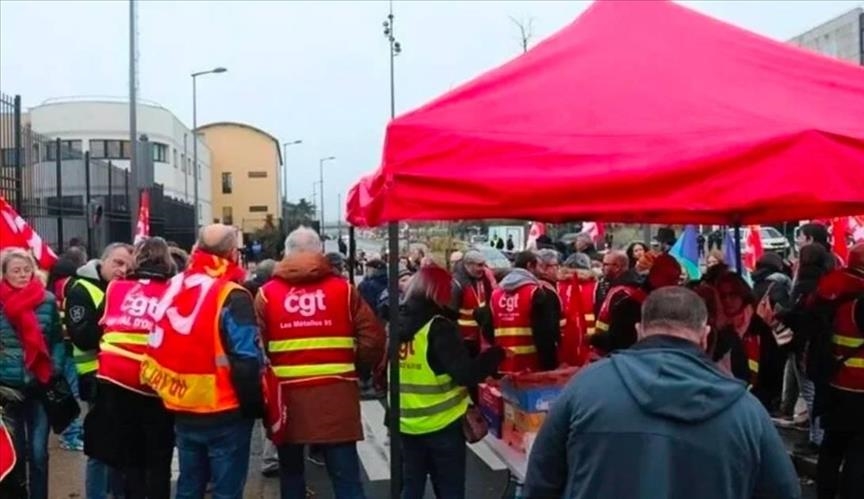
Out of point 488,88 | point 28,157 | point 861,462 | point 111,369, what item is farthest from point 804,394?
point 28,157

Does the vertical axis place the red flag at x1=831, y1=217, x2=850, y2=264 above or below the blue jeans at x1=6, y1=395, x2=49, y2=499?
above

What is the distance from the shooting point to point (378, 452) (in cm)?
795

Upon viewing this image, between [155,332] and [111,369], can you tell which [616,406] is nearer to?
[155,332]

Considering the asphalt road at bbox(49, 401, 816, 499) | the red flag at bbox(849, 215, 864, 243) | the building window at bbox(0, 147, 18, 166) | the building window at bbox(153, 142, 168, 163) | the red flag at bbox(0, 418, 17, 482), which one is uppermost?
the building window at bbox(153, 142, 168, 163)

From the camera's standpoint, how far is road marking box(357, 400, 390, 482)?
7.37 m

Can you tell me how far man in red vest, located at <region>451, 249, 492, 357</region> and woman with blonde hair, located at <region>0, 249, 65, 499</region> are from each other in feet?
11.3

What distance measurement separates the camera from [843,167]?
3.43 meters

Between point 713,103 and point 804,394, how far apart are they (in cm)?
437

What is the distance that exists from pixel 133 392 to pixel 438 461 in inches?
66.3

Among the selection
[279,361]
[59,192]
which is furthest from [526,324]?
[59,192]

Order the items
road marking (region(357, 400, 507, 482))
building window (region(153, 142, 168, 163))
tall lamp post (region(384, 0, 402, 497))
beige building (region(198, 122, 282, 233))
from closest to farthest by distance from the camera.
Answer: tall lamp post (region(384, 0, 402, 497)), road marking (region(357, 400, 507, 482)), building window (region(153, 142, 168, 163)), beige building (region(198, 122, 282, 233))

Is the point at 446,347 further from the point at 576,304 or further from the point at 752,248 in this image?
the point at 752,248

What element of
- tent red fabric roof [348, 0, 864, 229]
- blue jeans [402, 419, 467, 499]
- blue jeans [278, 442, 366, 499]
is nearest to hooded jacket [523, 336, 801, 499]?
tent red fabric roof [348, 0, 864, 229]

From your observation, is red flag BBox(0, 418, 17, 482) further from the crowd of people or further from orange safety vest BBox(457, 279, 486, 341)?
orange safety vest BBox(457, 279, 486, 341)
